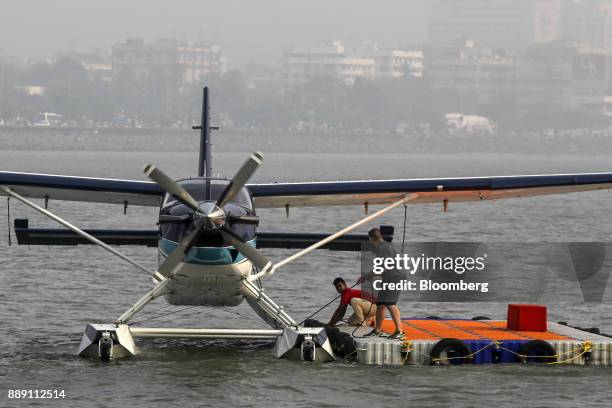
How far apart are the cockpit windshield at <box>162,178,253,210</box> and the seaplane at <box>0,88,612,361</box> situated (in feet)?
0.04

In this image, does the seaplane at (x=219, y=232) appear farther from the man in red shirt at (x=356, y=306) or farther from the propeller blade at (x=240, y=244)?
the man in red shirt at (x=356, y=306)

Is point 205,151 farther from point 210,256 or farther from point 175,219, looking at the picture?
point 210,256

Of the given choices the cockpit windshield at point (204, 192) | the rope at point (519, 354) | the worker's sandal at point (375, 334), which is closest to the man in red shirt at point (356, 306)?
the worker's sandal at point (375, 334)

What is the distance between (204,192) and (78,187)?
2.06 meters

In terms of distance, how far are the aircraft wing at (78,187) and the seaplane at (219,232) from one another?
0.01 meters

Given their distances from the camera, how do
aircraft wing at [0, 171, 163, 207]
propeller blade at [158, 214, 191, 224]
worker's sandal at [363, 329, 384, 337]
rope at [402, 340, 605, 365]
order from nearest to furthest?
1. propeller blade at [158, 214, 191, 224]
2. rope at [402, 340, 605, 365]
3. worker's sandal at [363, 329, 384, 337]
4. aircraft wing at [0, 171, 163, 207]

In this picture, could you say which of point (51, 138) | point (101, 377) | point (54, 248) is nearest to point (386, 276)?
point (101, 377)

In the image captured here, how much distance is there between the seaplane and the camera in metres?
15.7

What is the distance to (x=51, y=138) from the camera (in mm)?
179625
